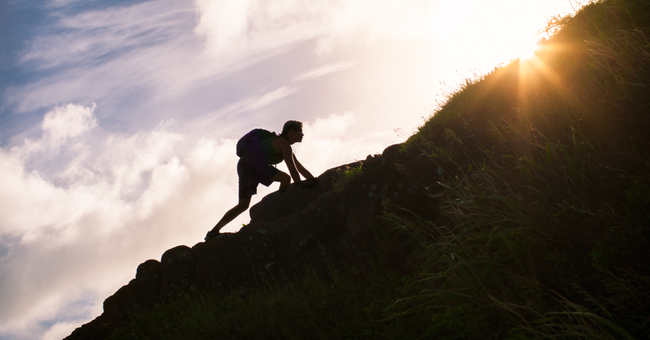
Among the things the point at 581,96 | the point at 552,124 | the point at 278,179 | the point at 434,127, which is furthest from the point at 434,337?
the point at 278,179

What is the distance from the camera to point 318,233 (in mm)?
4816

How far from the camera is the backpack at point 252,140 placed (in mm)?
5969

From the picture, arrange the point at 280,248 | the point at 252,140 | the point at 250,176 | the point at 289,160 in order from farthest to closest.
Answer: the point at 252,140 → the point at 250,176 → the point at 289,160 → the point at 280,248

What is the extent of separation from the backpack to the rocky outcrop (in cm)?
149

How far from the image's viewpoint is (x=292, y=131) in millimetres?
6066

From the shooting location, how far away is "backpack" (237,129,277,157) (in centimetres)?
597

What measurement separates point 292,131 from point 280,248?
2.26 m

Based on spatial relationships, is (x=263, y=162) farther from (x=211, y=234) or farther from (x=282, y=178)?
(x=211, y=234)

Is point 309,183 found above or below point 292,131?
below

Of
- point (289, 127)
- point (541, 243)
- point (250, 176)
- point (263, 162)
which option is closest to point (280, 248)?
point (250, 176)

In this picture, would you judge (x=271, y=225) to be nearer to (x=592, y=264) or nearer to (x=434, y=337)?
(x=434, y=337)

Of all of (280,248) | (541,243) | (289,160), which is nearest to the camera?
(541,243)

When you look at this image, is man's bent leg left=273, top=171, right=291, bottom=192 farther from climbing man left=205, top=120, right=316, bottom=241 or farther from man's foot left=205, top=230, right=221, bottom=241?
man's foot left=205, top=230, right=221, bottom=241

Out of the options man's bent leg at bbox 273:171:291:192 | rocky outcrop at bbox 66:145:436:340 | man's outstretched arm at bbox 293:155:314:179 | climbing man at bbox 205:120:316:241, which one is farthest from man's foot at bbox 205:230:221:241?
man's outstretched arm at bbox 293:155:314:179
